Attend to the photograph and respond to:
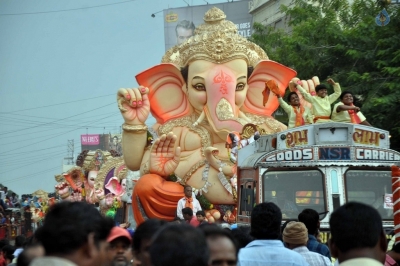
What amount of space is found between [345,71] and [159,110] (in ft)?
16.0

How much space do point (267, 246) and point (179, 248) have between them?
113 inches

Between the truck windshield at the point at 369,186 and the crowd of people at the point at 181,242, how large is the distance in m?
5.54

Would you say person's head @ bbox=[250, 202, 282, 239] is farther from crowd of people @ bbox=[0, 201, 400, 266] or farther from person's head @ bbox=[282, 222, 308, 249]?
person's head @ bbox=[282, 222, 308, 249]

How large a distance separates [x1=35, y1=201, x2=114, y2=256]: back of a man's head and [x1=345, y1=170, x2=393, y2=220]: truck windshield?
27.4 ft

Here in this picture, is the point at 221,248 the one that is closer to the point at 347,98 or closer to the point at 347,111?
the point at 347,98

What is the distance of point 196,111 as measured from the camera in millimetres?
20125

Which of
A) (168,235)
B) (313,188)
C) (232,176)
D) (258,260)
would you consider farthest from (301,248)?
(232,176)

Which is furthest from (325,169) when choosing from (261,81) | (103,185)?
(103,185)

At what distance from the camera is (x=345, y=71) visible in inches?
892

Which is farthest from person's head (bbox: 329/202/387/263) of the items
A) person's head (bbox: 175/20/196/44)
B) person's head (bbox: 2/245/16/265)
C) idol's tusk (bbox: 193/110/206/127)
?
person's head (bbox: 175/20/196/44)

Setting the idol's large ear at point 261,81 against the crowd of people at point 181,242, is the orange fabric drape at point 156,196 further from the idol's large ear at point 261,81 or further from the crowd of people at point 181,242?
the crowd of people at point 181,242

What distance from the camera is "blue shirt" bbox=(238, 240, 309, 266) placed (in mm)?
6207

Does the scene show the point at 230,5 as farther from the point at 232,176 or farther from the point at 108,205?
the point at 232,176

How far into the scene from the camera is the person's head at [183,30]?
55938 mm
